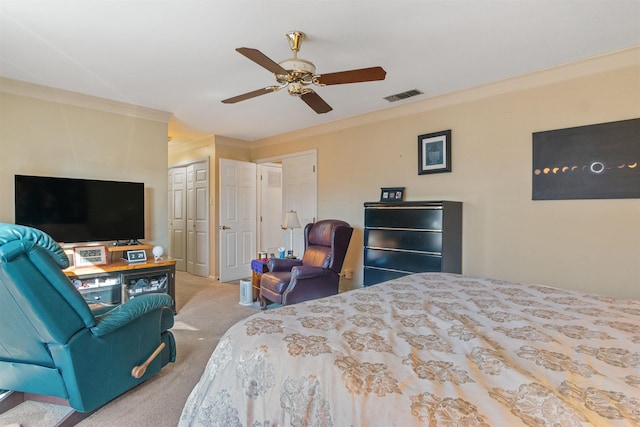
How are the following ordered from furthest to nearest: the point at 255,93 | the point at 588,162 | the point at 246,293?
the point at 246,293 < the point at 588,162 < the point at 255,93

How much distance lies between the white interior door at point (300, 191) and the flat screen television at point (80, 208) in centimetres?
239

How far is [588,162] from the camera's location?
2.83 meters

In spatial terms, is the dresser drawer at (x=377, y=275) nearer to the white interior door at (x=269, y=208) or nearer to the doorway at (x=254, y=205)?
the doorway at (x=254, y=205)

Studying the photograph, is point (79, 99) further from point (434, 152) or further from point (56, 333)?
point (434, 152)

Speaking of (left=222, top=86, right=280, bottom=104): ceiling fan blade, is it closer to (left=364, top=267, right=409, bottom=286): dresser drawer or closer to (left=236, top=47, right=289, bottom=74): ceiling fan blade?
(left=236, top=47, right=289, bottom=74): ceiling fan blade

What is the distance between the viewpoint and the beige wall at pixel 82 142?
3.28m

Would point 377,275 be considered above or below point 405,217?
below

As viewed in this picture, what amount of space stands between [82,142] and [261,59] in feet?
9.44

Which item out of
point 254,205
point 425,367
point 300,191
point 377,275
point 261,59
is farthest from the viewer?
point 254,205

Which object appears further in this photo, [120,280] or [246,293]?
[246,293]

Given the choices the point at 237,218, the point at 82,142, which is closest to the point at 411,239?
the point at 237,218

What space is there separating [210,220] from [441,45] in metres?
4.50

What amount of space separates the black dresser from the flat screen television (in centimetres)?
283

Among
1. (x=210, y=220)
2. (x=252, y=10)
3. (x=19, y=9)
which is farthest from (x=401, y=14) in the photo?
(x=210, y=220)
